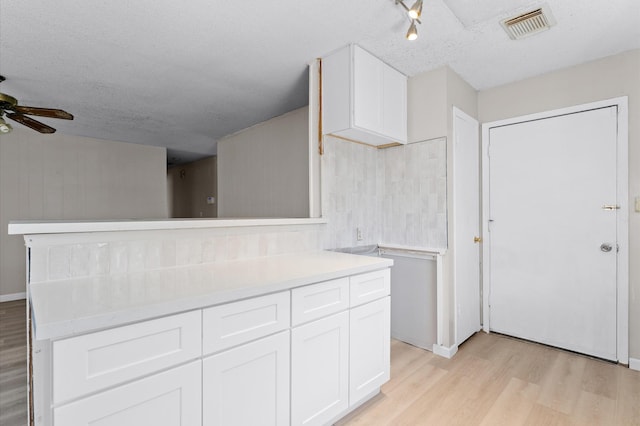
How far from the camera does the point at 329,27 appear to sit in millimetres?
2035

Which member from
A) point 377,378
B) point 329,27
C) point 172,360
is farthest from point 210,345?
point 329,27

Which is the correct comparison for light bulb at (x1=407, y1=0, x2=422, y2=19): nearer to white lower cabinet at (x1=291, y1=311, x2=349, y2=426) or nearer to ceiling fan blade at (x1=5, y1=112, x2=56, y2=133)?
white lower cabinet at (x1=291, y1=311, x2=349, y2=426)

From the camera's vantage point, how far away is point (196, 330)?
111 centimetres

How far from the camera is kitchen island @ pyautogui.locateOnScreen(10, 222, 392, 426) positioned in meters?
0.90

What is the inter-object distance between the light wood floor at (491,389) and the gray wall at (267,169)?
1.83 metres

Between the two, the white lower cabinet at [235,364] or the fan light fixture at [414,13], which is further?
the fan light fixture at [414,13]

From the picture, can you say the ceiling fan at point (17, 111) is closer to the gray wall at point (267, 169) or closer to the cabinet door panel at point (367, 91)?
the gray wall at point (267, 169)

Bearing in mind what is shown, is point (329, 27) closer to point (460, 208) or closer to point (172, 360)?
point (460, 208)

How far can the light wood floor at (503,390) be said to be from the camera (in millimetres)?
1749

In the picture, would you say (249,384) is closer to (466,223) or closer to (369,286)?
(369,286)

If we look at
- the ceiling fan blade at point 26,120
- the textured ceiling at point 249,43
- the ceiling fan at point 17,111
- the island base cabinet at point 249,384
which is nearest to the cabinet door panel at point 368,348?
the island base cabinet at point 249,384

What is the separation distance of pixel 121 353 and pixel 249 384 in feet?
1.69

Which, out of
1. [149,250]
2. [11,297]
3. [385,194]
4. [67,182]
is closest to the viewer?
[149,250]

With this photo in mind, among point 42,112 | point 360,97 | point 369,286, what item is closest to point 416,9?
point 360,97
